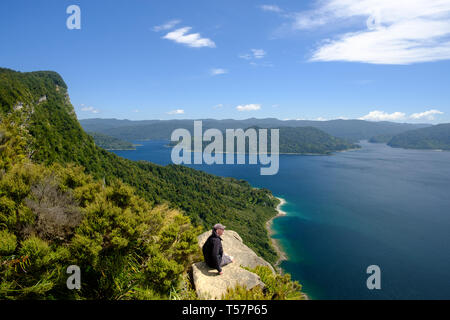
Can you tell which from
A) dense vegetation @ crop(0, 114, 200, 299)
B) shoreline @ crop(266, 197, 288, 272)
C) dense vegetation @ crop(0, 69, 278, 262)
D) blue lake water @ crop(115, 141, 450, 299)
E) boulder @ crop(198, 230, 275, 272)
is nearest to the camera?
dense vegetation @ crop(0, 114, 200, 299)

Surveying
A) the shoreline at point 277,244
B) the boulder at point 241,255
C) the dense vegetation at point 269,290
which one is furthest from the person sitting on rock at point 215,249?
the shoreline at point 277,244

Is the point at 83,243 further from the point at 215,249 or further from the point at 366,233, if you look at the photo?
the point at 366,233

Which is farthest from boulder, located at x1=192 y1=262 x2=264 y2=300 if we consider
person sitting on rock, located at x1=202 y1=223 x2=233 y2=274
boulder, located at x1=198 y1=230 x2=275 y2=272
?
boulder, located at x1=198 y1=230 x2=275 y2=272

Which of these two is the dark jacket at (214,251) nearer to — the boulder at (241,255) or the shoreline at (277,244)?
the boulder at (241,255)

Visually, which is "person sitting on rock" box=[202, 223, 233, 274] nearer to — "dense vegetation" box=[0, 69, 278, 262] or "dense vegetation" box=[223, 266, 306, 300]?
"dense vegetation" box=[223, 266, 306, 300]

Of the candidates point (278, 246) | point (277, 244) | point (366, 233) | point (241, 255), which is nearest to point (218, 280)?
point (241, 255)
